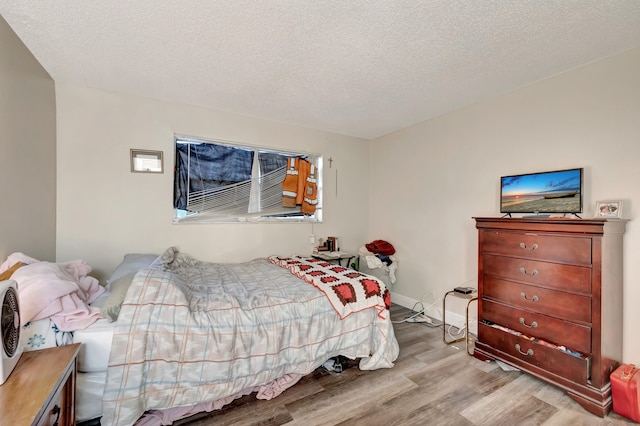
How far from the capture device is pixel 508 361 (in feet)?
7.48

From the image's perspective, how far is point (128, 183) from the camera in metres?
2.92

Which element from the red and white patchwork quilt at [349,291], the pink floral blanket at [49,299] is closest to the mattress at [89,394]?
the pink floral blanket at [49,299]

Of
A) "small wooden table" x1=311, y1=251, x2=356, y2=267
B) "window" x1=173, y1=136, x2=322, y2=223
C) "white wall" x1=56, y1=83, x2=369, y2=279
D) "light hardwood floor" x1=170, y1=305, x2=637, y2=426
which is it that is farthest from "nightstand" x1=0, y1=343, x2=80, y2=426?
"small wooden table" x1=311, y1=251, x2=356, y2=267

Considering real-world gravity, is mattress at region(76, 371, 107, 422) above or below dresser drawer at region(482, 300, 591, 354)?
below

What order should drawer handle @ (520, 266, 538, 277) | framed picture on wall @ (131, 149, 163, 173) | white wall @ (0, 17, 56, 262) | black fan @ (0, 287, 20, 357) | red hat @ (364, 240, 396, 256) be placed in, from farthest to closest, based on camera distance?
red hat @ (364, 240, 396, 256) → framed picture on wall @ (131, 149, 163, 173) → drawer handle @ (520, 266, 538, 277) → white wall @ (0, 17, 56, 262) → black fan @ (0, 287, 20, 357)

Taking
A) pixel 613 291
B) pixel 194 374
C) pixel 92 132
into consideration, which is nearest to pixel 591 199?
pixel 613 291

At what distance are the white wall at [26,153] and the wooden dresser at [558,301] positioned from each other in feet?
12.0

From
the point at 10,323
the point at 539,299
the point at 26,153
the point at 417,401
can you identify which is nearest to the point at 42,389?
the point at 10,323

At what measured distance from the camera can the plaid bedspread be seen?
1.56 m

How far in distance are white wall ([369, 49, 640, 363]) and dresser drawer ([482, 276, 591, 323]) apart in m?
0.49

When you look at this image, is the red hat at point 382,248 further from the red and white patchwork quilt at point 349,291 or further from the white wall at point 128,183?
the red and white patchwork quilt at point 349,291

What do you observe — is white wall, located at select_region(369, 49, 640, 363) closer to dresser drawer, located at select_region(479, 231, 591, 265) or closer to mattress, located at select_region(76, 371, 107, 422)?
dresser drawer, located at select_region(479, 231, 591, 265)

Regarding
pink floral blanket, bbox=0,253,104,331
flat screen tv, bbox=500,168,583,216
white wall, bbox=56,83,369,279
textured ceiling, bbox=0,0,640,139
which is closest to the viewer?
pink floral blanket, bbox=0,253,104,331

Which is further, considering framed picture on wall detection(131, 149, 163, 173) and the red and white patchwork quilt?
framed picture on wall detection(131, 149, 163, 173)
